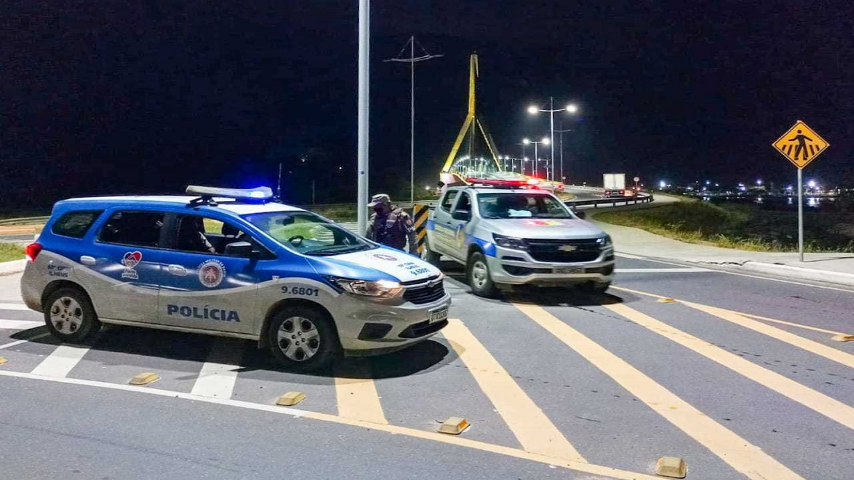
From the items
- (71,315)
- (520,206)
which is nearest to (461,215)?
(520,206)

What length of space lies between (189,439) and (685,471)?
325cm

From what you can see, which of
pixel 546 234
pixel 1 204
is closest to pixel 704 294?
pixel 546 234

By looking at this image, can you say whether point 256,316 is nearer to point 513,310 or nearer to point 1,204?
point 513,310

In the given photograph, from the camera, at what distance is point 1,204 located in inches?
2430

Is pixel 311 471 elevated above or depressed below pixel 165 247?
below

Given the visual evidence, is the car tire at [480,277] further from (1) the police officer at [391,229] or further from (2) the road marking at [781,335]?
(2) the road marking at [781,335]

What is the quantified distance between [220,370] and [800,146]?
1266 cm

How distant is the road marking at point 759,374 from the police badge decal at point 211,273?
4.93 metres

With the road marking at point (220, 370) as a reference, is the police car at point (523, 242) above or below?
above

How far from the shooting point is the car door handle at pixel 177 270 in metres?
6.94

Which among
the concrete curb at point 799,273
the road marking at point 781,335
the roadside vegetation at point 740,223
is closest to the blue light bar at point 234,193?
the road marking at point 781,335

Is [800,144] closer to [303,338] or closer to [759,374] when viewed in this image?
[759,374]

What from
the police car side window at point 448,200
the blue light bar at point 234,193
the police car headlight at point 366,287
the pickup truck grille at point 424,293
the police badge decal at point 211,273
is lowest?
the pickup truck grille at point 424,293

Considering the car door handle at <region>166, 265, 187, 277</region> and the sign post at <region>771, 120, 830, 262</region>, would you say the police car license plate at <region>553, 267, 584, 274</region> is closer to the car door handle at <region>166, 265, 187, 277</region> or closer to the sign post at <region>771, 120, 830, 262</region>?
the car door handle at <region>166, 265, 187, 277</region>
